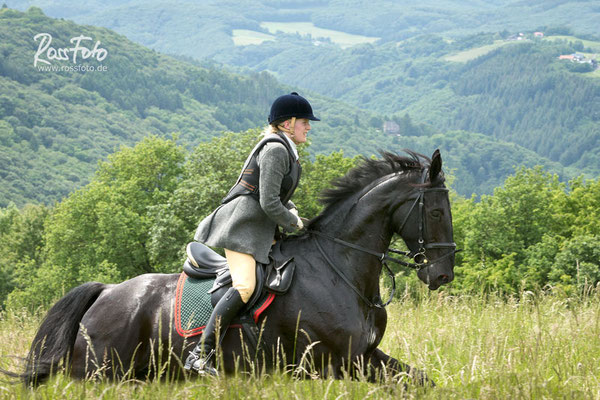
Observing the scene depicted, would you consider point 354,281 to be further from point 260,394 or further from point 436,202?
point 260,394

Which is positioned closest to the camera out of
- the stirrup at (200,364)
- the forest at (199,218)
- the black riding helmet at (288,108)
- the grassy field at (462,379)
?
the grassy field at (462,379)

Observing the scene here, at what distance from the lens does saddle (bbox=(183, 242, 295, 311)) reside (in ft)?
18.4

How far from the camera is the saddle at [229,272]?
5.62 meters

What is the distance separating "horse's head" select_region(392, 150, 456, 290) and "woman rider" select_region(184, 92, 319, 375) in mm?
989

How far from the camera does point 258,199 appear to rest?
5828 mm

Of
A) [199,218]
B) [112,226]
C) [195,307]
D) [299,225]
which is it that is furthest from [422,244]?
[112,226]

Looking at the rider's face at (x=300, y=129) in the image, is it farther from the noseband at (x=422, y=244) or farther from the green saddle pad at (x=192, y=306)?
the green saddle pad at (x=192, y=306)

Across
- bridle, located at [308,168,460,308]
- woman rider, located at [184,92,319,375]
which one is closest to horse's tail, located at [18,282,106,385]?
woman rider, located at [184,92,319,375]

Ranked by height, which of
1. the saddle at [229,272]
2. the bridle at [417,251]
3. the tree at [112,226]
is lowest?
the tree at [112,226]

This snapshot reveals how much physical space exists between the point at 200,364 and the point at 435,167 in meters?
2.67

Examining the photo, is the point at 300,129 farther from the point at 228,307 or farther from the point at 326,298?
the point at 228,307

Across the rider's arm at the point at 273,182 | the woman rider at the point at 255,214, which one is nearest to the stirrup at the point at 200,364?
the woman rider at the point at 255,214

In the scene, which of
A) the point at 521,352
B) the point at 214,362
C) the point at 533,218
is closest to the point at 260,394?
A: the point at 214,362

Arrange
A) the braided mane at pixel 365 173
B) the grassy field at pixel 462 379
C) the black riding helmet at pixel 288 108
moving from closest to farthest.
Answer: the grassy field at pixel 462 379 → the black riding helmet at pixel 288 108 → the braided mane at pixel 365 173
